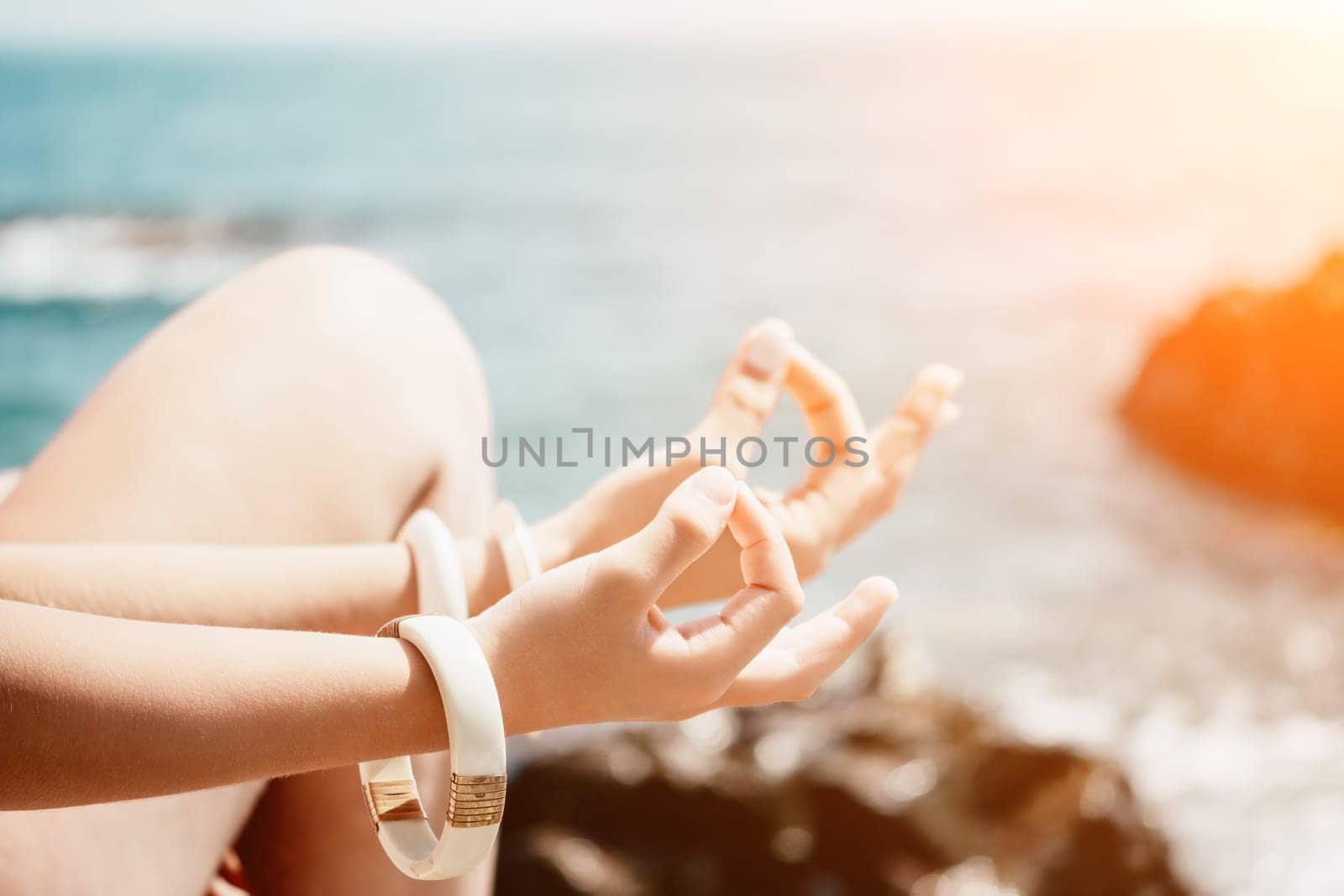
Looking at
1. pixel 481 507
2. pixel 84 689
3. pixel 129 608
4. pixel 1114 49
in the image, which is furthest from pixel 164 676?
pixel 1114 49

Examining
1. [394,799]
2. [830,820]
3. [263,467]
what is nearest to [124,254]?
[830,820]

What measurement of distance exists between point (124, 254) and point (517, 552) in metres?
8.51

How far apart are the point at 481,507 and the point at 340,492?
17 cm

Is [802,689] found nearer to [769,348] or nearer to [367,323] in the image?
[769,348]

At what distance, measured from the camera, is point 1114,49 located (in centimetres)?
1919

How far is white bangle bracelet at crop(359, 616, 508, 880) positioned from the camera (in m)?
0.60

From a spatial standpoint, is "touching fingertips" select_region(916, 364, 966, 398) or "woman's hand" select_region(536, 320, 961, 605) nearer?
"woman's hand" select_region(536, 320, 961, 605)

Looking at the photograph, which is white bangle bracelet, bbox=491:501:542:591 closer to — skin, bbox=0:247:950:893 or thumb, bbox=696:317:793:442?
skin, bbox=0:247:950:893

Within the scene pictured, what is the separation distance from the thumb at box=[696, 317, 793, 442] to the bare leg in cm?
24

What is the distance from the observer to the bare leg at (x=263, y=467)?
2.64 ft

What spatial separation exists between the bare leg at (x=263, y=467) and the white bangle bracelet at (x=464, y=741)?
24 cm

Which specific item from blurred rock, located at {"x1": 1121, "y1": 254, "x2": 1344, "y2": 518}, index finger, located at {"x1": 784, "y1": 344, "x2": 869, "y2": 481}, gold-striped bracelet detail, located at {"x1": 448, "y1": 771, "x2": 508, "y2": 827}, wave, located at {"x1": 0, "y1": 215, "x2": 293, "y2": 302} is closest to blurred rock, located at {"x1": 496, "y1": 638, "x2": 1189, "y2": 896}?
index finger, located at {"x1": 784, "y1": 344, "x2": 869, "y2": 481}

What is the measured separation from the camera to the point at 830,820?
1.67 meters

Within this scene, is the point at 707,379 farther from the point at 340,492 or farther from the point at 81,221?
the point at 81,221
